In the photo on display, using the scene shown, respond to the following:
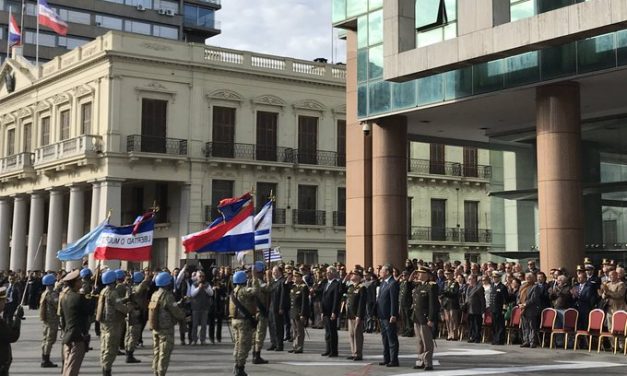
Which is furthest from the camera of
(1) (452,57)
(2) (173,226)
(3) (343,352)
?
(2) (173,226)

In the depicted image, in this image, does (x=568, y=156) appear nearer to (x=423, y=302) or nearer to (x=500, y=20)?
(x=500, y=20)

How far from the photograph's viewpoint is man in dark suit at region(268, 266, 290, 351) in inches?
772

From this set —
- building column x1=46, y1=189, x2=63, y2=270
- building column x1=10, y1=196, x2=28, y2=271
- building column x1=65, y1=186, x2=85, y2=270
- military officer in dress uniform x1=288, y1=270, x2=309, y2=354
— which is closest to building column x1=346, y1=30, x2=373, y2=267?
military officer in dress uniform x1=288, y1=270, x2=309, y2=354

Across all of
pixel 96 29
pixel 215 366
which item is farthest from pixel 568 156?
pixel 96 29

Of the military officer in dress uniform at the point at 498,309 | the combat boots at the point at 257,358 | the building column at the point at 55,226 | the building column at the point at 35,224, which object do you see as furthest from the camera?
the building column at the point at 35,224

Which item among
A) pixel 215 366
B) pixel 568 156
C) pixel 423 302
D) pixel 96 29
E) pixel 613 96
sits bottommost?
pixel 215 366

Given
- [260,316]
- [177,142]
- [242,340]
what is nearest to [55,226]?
[177,142]

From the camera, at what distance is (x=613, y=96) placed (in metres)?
25.2

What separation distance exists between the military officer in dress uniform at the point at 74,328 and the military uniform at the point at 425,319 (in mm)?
6027

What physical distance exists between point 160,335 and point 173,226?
32556 mm

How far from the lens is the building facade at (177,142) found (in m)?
43.8

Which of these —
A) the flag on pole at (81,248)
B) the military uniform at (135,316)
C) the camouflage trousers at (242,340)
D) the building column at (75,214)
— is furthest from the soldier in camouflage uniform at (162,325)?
the building column at (75,214)

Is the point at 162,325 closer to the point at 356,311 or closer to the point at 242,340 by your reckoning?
the point at 242,340

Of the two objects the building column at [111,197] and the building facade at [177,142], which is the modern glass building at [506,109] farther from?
the building column at [111,197]
